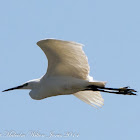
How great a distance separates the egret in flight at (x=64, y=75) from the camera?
38.5 feet

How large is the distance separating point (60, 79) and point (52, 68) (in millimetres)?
360

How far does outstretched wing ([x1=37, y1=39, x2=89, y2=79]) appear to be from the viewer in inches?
457

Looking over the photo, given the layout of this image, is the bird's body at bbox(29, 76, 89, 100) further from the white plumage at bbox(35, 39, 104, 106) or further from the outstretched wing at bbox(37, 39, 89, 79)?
the outstretched wing at bbox(37, 39, 89, 79)

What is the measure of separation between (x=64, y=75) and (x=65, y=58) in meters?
0.78

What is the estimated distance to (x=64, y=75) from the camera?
12867mm

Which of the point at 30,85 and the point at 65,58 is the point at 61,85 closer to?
the point at 65,58

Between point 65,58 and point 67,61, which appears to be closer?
point 65,58

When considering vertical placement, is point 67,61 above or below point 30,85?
above

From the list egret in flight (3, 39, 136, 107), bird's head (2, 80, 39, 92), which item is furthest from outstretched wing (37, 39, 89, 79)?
bird's head (2, 80, 39, 92)

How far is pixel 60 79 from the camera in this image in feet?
42.0

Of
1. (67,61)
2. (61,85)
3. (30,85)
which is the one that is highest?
(67,61)

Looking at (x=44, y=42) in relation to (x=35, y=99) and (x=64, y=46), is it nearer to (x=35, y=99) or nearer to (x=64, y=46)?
(x=64, y=46)

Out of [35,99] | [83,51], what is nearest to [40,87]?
[35,99]

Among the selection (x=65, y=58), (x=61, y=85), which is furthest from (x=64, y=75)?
(x=65, y=58)
